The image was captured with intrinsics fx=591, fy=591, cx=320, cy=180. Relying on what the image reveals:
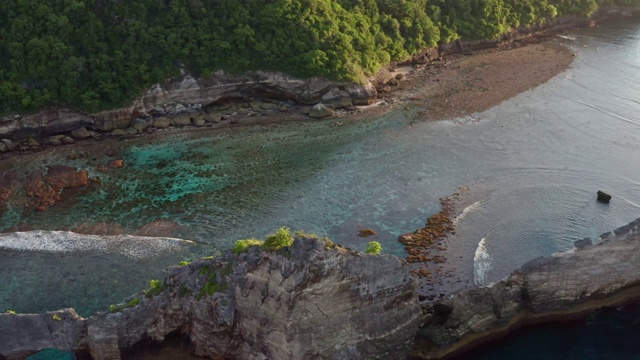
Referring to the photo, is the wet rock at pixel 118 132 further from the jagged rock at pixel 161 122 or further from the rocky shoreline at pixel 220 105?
the jagged rock at pixel 161 122

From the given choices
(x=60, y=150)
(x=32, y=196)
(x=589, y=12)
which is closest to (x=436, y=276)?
(x=32, y=196)

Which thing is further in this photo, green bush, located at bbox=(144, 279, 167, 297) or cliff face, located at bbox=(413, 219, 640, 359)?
cliff face, located at bbox=(413, 219, 640, 359)

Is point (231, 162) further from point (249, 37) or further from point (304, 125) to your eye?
point (249, 37)

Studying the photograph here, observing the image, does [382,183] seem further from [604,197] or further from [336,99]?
[604,197]

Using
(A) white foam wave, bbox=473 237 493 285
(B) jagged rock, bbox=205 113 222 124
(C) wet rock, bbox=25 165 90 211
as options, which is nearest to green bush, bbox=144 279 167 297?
(A) white foam wave, bbox=473 237 493 285

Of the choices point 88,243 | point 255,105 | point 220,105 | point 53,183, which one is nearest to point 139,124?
point 220,105

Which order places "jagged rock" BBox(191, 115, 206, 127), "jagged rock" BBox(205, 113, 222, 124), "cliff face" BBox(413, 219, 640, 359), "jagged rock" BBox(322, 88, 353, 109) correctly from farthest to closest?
"jagged rock" BBox(322, 88, 353, 109)
"jagged rock" BBox(205, 113, 222, 124)
"jagged rock" BBox(191, 115, 206, 127)
"cliff face" BBox(413, 219, 640, 359)

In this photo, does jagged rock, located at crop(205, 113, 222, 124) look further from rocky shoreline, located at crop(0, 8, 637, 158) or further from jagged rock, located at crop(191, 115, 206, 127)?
jagged rock, located at crop(191, 115, 206, 127)
